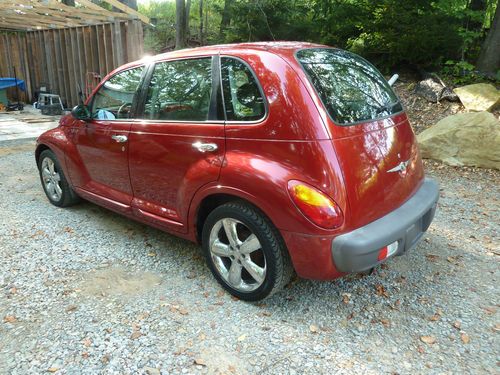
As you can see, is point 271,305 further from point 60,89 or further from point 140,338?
point 60,89

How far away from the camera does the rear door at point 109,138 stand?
3.59 m

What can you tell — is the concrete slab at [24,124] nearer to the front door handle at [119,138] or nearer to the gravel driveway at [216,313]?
the gravel driveway at [216,313]

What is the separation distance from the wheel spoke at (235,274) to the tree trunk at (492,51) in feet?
26.2

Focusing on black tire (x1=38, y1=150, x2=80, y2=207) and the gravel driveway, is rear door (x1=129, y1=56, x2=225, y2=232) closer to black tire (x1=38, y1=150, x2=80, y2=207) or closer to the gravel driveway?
the gravel driveway

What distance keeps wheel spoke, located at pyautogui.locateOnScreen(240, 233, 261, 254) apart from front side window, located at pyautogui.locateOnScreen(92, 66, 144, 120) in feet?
5.50

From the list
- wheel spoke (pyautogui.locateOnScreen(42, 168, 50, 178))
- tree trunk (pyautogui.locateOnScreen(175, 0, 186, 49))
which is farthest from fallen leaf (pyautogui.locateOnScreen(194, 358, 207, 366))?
tree trunk (pyautogui.locateOnScreen(175, 0, 186, 49))

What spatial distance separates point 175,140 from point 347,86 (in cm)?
134

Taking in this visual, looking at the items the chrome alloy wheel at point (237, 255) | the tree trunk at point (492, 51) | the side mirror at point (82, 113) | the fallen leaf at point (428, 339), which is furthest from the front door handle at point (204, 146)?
the tree trunk at point (492, 51)

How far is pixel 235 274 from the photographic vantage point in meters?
2.92

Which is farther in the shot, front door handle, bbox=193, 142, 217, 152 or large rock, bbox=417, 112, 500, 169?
large rock, bbox=417, 112, 500, 169

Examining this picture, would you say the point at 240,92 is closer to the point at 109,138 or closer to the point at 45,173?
the point at 109,138

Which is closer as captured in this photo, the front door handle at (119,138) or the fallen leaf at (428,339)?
the fallen leaf at (428,339)

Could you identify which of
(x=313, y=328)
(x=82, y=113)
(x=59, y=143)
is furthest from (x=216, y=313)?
(x=59, y=143)

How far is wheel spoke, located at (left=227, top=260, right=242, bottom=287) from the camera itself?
2896mm
